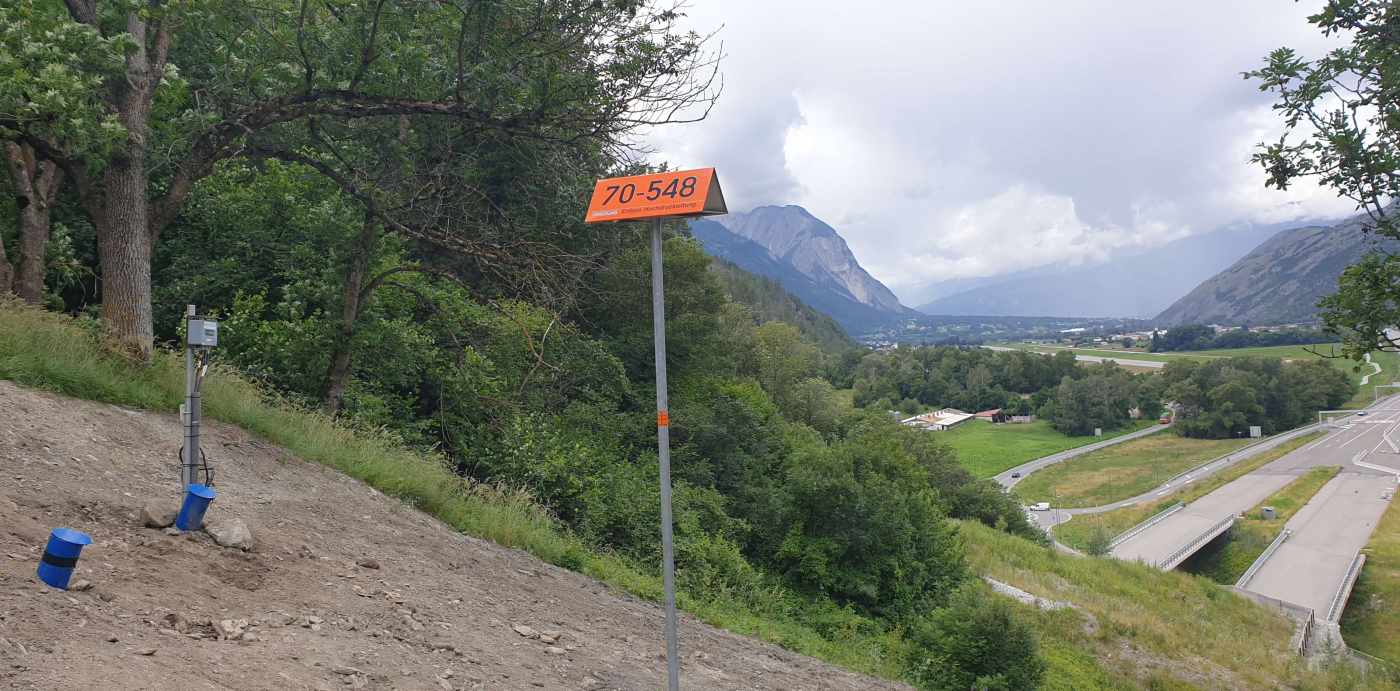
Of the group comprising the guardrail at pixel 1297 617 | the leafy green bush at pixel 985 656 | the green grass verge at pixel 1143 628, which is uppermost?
the leafy green bush at pixel 985 656

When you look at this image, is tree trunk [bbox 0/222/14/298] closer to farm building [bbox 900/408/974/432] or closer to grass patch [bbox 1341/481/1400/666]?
grass patch [bbox 1341/481/1400/666]

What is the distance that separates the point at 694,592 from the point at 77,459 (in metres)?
7.88

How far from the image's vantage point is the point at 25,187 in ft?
30.1

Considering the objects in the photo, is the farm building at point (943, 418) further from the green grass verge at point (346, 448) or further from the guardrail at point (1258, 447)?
the green grass verge at point (346, 448)

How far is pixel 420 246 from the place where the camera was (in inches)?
671

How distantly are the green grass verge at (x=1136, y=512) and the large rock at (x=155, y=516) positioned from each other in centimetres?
4604

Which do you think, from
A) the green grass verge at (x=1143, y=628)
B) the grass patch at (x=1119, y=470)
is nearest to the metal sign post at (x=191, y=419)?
the green grass verge at (x=1143, y=628)

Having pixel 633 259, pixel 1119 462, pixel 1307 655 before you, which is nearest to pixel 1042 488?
pixel 1119 462

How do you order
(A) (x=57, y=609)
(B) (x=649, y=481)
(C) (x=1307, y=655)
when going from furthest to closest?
1. (C) (x=1307, y=655)
2. (B) (x=649, y=481)
3. (A) (x=57, y=609)

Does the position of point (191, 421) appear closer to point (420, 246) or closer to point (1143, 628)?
point (420, 246)

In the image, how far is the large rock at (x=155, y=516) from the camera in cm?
558

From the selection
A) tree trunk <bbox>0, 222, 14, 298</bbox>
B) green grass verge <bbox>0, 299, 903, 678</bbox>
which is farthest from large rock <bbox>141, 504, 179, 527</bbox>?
tree trunk <bbox>0, 222, 14, 298</bbox>

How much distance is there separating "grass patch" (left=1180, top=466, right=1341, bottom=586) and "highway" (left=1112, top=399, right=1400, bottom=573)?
99 centimetres

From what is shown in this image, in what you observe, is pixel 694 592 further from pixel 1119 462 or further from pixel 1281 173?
pixel 1119 462
